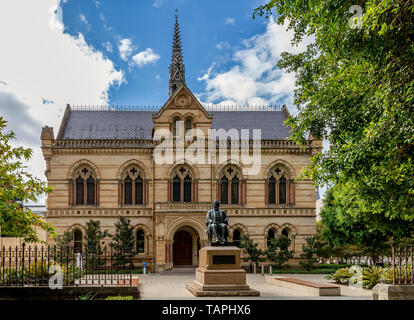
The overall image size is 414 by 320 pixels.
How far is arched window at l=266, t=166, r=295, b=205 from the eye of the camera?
37000 millimetres

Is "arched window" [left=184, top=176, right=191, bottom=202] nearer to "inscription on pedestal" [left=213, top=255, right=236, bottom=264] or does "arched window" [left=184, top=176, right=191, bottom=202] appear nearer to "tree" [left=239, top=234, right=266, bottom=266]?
"tree" [left=239, top=234, right=266, bottom=266]

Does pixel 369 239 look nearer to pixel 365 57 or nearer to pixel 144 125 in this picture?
pixel 144 125

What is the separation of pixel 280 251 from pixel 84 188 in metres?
16.2

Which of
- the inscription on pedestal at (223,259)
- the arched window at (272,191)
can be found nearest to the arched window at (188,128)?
the arched window at (272,191)

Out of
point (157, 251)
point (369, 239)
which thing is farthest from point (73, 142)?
point (369, 239)

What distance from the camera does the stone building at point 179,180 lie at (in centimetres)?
3609

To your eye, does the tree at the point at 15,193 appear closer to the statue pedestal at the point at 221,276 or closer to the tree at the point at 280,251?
the statue pedestal at the point at 221,276

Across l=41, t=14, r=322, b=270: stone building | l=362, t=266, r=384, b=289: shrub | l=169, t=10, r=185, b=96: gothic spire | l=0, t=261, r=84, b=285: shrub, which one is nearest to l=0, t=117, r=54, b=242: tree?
l=0, t=261, r=84, b=285: shrub

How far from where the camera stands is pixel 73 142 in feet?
120

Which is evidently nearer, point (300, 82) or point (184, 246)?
point (300, 82)

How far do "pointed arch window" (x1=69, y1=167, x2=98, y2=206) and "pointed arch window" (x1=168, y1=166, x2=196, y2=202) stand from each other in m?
6.23

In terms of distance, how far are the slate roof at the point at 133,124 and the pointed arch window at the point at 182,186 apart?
15.8ft

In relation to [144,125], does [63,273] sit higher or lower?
lower

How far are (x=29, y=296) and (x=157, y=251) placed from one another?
1852cm
